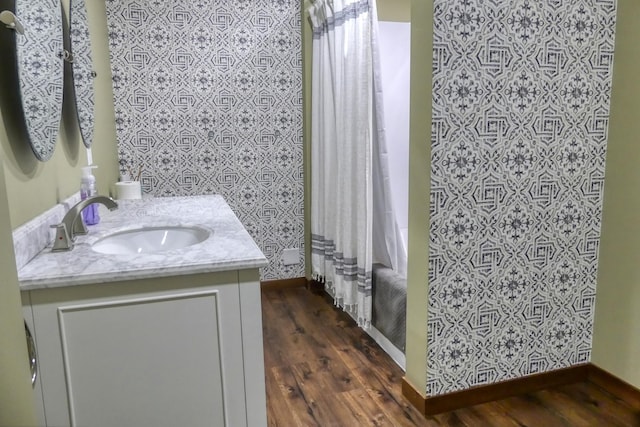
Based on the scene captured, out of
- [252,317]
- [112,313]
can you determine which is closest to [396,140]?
[252,317]

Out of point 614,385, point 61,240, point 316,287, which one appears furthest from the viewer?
point 316,287

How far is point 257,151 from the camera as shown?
339 cm

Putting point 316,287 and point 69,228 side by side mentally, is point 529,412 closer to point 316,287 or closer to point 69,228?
point 316,287

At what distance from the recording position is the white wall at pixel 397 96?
3230mm

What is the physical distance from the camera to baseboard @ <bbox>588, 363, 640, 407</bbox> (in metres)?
2.03

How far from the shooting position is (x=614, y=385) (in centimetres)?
212

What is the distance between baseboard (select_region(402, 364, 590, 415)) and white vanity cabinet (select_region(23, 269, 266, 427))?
0.85 metres

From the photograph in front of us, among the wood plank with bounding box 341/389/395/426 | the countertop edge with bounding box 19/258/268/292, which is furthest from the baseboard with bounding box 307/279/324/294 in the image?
the countertop edge with bounding box 19/258/268/292

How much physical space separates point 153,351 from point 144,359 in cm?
3

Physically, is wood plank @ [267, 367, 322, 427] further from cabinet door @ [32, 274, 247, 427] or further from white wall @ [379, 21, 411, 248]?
white wall @ [379, 21, 411, 248]

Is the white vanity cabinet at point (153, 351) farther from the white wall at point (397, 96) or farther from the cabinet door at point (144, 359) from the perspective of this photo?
the white wall at point (397, 96)

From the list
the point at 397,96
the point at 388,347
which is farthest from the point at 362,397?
the point at 397,96

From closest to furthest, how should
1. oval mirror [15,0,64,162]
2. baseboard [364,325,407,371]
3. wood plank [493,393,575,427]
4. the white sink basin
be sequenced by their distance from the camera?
oval mirror [15,0,64,162], the white sink basin, wood plank [493,393,575,427], baseboard [364,325,407,371]

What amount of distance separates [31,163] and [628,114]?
2.27m
